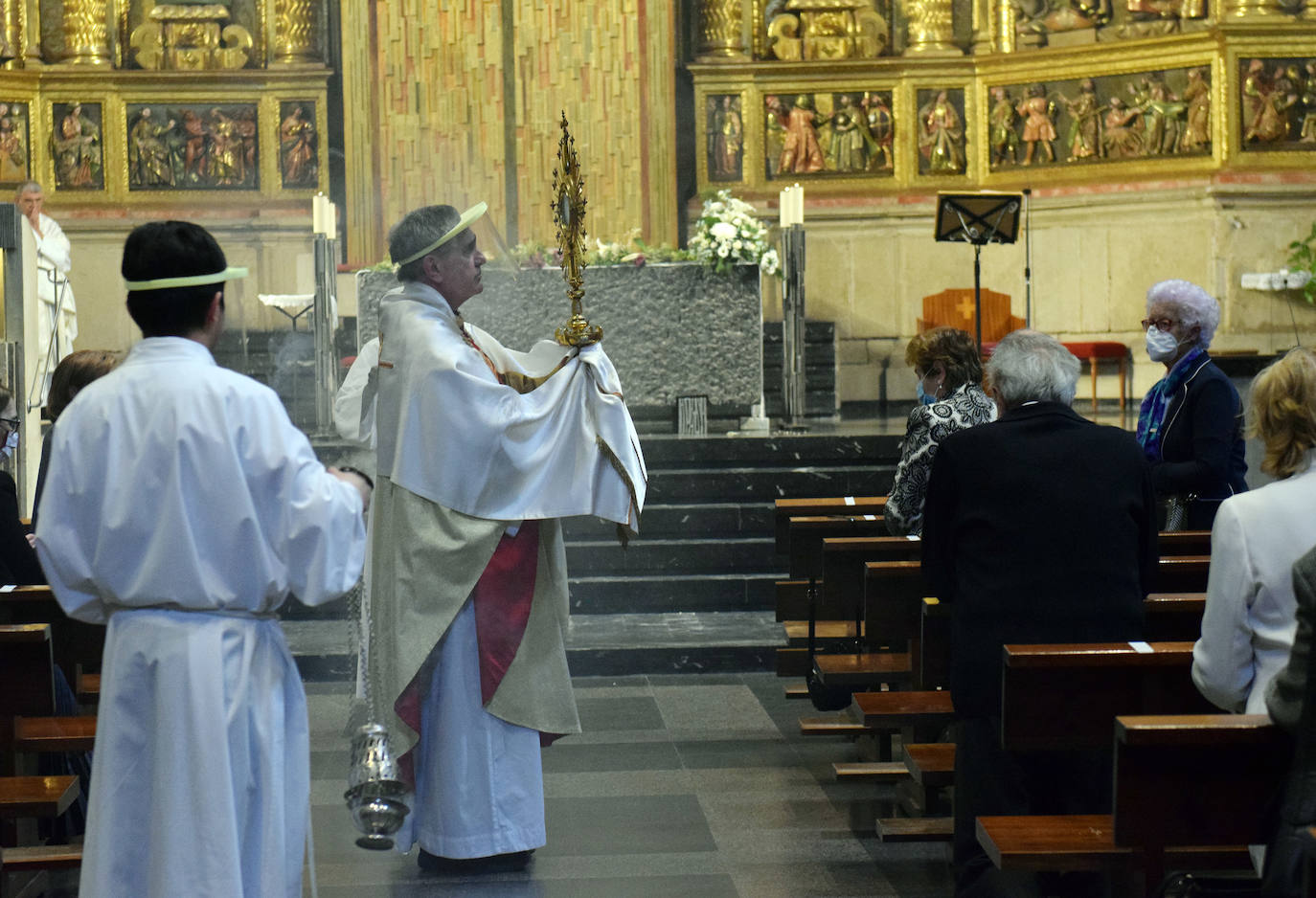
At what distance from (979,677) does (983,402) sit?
142cm

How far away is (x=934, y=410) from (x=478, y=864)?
1927 mm

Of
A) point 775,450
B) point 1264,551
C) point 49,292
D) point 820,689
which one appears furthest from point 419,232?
point 49,292

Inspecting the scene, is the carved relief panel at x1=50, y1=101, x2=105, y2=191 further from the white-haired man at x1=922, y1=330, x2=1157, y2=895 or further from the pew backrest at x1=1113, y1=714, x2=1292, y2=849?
the pew backrest at x1=1113, y1=714, x2=1292, y2=849

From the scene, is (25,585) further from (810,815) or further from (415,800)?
(810,815)

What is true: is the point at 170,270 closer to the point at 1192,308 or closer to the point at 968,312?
the point at 1192,308

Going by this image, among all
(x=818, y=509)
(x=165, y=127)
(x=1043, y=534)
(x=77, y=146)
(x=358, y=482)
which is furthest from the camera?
(x=165, y=127)

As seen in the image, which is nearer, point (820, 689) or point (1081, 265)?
point (820, 689)

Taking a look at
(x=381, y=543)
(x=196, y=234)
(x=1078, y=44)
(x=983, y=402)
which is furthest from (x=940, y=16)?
(x=196, y=234)

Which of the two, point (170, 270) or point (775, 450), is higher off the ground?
point (170, 270)

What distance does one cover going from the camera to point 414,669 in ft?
13.4

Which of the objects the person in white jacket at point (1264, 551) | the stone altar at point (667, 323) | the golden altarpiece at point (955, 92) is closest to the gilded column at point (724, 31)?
the golden altarpiece at point (955, 92)

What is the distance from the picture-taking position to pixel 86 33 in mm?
13516

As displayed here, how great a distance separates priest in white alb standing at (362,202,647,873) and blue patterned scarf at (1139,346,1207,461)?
81.9 inches

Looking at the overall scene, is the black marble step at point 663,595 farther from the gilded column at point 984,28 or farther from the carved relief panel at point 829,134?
the gilded column at point 984,28
